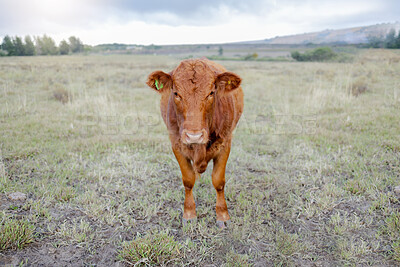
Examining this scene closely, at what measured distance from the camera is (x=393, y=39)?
46.7 ft

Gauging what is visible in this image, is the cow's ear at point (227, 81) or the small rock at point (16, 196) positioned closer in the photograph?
the cow's ear at point (227, 81)

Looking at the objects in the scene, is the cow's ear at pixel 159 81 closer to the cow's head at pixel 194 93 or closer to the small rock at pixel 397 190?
the cow's head at pixel 194 93

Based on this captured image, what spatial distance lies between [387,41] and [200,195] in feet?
55.1

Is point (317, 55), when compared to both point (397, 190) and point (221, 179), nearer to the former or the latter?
point (397, 190)

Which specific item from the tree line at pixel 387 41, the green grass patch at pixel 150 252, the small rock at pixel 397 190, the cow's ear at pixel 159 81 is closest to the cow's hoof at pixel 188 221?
the green grass patch at pixel 150 252

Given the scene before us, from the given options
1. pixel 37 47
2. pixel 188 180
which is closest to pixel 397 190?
pixel 188 180

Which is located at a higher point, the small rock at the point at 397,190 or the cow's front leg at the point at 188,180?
the cow's front leg at the point at 188,180

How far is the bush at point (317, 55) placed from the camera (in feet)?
95.1

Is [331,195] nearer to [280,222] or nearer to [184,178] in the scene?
[280,222]

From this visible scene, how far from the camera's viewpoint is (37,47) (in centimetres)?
4181

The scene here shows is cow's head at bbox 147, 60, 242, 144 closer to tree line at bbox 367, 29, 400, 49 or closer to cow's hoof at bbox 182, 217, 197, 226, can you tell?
cow's hoof at bbox 182, 217, 197, 226

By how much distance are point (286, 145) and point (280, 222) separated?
9.81ft

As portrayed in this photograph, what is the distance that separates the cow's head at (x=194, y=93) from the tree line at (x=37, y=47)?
125 feet

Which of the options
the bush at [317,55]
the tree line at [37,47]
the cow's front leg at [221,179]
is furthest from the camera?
the tree line at [37,47]
